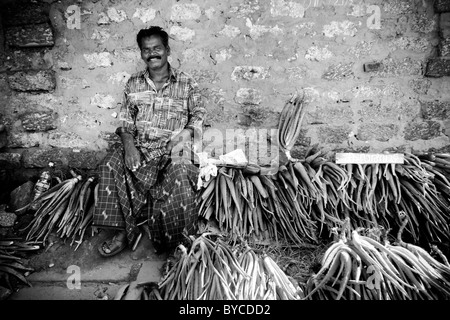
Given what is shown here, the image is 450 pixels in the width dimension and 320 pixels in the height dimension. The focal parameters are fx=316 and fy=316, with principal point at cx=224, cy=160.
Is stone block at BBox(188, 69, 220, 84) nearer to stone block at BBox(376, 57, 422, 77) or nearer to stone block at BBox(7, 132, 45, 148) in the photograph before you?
stone block at BBox(376, 57, 422, 77)

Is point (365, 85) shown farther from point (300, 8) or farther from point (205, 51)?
point (205, 51)

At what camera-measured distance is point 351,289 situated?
1661 mm

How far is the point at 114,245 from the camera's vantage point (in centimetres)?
240

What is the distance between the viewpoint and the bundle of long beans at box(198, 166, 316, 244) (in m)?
2.41

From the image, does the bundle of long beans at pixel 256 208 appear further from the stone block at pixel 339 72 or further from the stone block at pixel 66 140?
the stone block at pixel 66 140

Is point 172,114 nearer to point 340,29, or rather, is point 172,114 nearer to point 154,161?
point 154,161

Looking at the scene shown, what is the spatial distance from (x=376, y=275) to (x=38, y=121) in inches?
127

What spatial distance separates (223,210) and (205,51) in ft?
5.06

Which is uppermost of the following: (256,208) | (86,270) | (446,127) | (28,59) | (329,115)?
(28,59)

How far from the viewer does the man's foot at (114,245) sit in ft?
7.80

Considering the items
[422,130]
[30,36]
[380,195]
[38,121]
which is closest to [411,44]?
[422,130]

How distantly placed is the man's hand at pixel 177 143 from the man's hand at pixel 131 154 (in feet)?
0.81

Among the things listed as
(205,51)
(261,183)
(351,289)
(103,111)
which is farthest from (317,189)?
(103,111)

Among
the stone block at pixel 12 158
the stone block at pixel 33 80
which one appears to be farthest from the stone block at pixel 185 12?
the stone block at pixel 12 158
